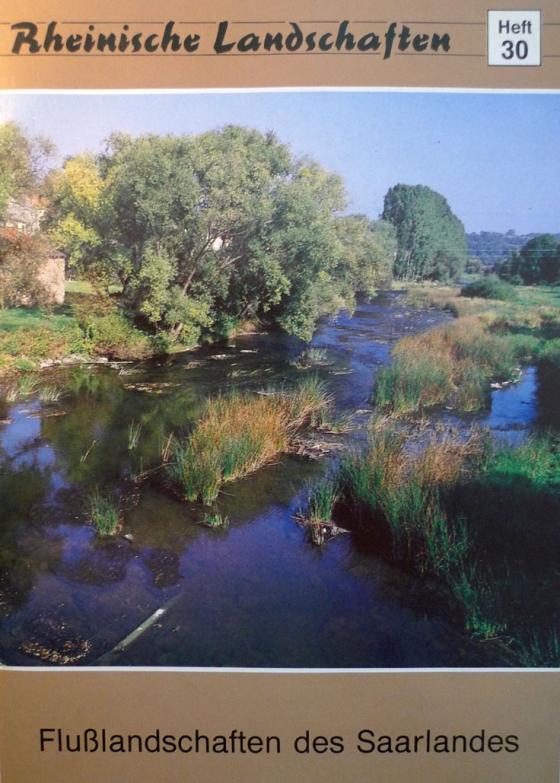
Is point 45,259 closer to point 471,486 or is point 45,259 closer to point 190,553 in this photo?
→ point 190,553

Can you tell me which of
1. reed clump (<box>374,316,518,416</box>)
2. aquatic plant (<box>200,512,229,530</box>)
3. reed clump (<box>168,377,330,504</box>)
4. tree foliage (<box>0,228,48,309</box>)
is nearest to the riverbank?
reed clump (<box>374,316,518,416</box>)

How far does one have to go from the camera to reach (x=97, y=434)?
2.23m

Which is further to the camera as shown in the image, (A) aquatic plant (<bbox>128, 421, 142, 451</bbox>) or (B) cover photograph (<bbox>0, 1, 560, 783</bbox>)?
(A) aquatic plant (<bbox>128, 421, 142, 451</bbox>)

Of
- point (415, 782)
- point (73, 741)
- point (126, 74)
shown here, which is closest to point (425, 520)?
point (415, 782)

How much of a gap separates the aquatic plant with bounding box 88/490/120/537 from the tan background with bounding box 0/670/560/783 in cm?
54

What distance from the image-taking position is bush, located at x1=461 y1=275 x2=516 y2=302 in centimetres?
218

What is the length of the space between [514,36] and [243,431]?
1.79 meters

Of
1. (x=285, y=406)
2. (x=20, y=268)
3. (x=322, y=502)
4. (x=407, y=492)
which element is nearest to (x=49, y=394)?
(x=20, y=268)

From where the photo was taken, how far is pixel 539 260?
2.13 metres

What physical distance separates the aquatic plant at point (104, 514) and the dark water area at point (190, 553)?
36 mm

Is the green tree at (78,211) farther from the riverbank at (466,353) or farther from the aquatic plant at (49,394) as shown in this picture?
the riverbank at (466,353)

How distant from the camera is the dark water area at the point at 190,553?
2.10 meters

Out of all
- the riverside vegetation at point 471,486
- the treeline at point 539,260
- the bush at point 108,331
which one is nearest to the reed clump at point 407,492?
the riverside vegetation at point 471,486

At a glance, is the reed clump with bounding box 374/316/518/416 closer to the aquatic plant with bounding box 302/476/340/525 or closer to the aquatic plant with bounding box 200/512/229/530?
the aquatic plant with bounding box 302/476/340/525
